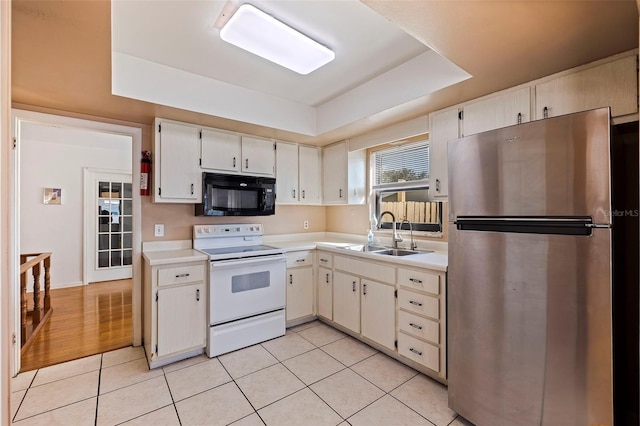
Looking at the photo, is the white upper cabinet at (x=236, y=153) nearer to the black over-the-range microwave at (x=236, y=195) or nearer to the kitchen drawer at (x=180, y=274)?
the black over-the-range microwave at (x=236, y=195)

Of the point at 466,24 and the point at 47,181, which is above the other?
the point at 466,24

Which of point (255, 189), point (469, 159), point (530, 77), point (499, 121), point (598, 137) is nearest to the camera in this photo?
point (598, 137)

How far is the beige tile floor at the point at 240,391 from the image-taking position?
1841mm

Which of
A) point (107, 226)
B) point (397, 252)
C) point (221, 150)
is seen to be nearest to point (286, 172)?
point (221, 150)

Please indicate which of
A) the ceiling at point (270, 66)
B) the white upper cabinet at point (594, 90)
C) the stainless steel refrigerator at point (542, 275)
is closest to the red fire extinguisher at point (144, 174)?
the ceiling at point (270, 66)

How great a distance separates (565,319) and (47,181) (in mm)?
6654

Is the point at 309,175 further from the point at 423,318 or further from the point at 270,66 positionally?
the point at 423,318

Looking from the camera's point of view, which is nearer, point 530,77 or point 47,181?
point 530,77

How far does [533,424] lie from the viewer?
4.82ft

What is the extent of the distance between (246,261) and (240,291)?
28 centimetres

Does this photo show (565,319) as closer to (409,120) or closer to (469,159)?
(469,159)

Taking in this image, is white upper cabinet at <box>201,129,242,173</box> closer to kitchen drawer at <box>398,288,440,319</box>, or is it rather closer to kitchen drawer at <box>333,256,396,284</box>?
kitchen drawer at <box>333,256,396,284</box>

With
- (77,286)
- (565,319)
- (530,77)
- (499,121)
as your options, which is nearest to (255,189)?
(499,121)

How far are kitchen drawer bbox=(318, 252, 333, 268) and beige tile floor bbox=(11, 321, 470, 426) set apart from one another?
84cm
